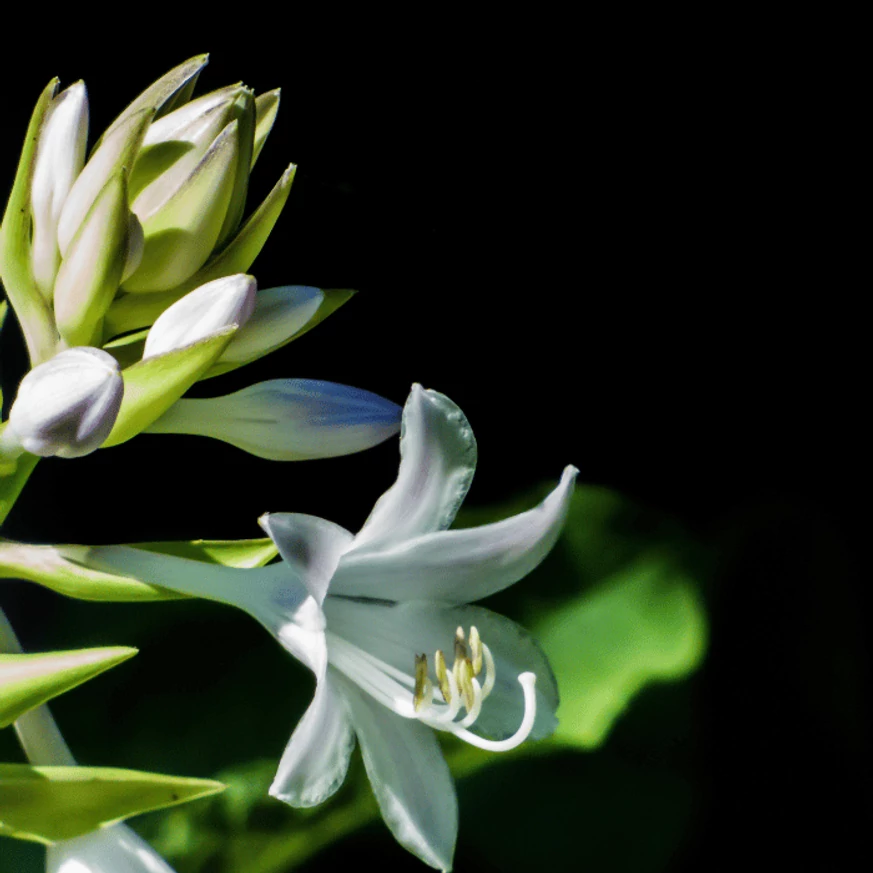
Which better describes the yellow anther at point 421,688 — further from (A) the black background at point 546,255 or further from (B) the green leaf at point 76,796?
(A) the black background at point 546,255

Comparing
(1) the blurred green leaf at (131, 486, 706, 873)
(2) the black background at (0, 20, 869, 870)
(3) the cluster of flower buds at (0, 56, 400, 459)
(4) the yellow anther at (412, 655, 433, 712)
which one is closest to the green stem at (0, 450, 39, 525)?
(3) the cluster of flower buds at (0, 56, 400, 459)

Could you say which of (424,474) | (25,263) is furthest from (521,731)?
(25,263)

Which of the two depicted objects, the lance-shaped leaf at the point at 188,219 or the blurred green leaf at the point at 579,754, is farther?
the blurred green leaf at the point at 579,754

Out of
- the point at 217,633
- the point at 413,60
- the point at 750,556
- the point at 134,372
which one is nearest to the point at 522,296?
the point at 413,60

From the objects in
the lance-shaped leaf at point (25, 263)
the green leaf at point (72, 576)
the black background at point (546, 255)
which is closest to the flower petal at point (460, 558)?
the green leaf at point (72, 576)

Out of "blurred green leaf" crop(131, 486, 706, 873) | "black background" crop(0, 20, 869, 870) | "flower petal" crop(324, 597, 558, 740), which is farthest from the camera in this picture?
"black background" crop(0, 20, 869, 870)

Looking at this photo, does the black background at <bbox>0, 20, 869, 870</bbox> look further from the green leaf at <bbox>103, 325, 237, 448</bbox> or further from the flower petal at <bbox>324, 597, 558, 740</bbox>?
the green leaf at <bbox>103, 325, 237, 448</bbox>
